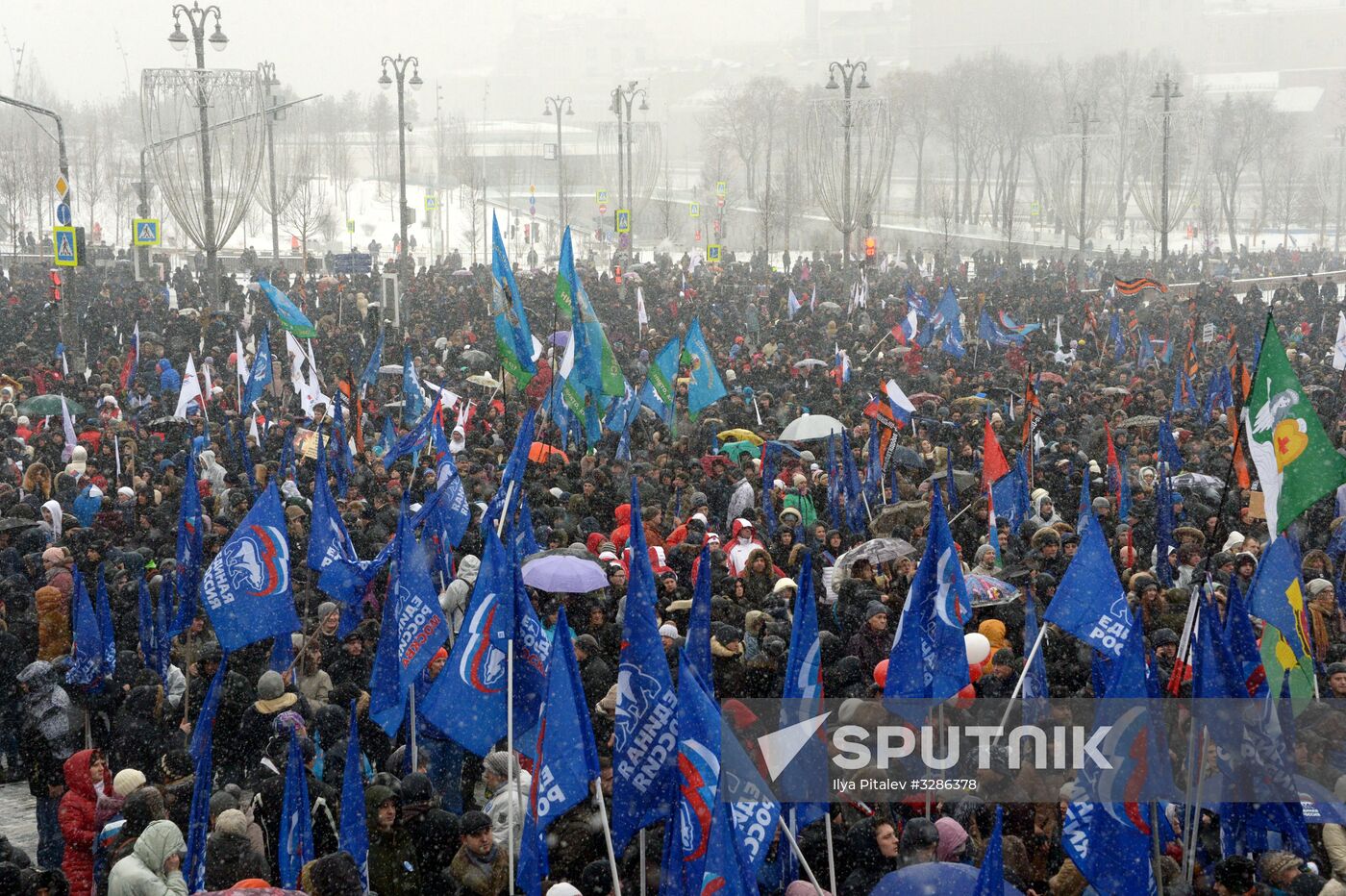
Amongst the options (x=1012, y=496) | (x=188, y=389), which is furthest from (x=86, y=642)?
(x=188, y=389)

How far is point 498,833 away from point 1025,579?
442cm

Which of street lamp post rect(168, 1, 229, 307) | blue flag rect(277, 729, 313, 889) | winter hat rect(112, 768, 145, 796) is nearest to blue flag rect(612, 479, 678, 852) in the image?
blue flag rect(277, 729, 313, 889)

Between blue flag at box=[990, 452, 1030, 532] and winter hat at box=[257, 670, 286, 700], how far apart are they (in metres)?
5.68

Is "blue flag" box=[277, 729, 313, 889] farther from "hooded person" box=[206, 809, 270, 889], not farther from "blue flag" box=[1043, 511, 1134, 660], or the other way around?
"blue flag" box=[1043, 511, 1134, 660]

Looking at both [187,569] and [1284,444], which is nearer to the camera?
[1284,444]

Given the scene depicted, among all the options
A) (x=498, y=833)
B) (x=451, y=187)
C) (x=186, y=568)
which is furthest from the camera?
(x=451, y=187)

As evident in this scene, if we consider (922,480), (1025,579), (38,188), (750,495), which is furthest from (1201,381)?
(38,188)

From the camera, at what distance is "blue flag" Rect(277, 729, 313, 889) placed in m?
5.99

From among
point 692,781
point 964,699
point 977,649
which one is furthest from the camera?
point 977,649

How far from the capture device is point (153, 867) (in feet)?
18.9

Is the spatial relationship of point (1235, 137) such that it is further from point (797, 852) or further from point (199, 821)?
point (199, 821)

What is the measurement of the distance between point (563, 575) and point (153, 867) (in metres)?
3.54

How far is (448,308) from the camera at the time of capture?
1031 inches

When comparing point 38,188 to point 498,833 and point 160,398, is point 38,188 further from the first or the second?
point 498,833
